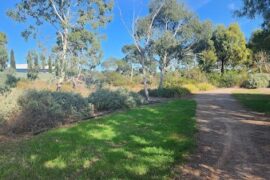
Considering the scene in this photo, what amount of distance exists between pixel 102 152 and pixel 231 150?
8.86ft

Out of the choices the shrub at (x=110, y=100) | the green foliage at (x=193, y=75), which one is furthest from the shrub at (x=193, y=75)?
the shrub at (x=110, y=100)

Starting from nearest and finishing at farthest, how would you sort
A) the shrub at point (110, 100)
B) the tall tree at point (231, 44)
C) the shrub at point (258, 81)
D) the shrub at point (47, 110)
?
the shrub at point (47, 110), the shrub at point (110, 100), the shrub at point (258, 81), the tall tree at point (231, 44)

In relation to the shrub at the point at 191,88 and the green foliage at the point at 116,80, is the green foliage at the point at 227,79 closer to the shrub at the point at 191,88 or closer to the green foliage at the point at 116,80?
the shrub at the point at 191,88

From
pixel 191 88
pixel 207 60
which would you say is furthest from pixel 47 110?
pixel 207 60

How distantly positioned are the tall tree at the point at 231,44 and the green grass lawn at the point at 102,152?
98.1 ft

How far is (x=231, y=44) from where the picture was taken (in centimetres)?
3878

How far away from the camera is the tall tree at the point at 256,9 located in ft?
40.0

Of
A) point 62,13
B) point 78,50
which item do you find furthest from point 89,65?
point 62,13

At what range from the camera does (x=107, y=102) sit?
15.6 meters

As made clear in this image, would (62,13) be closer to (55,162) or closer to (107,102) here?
(107,102)

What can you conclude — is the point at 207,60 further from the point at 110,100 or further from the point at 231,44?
the point at 110,100

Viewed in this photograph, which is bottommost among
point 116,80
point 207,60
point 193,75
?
point 116,80

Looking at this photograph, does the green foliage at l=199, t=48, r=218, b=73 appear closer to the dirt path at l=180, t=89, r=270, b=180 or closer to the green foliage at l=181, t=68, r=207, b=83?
the green foliage at l=181, t=68, r=207, b=83

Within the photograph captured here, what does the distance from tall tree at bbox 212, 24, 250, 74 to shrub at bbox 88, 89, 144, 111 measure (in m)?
24.7
